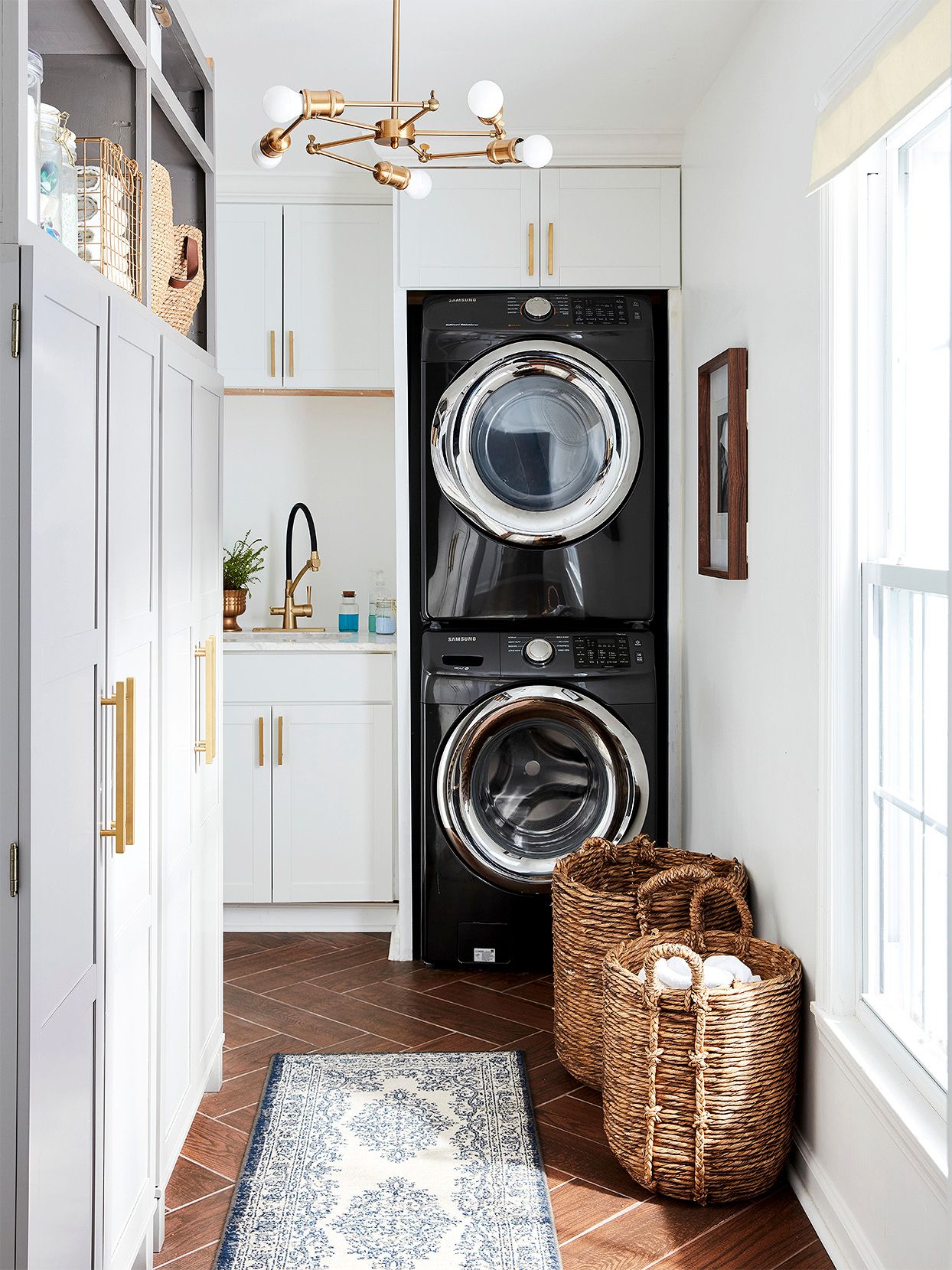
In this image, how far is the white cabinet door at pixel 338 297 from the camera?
12.5ft

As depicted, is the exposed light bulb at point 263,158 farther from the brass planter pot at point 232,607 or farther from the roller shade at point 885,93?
the brass planter pot at point 232,607

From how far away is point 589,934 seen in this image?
264cm

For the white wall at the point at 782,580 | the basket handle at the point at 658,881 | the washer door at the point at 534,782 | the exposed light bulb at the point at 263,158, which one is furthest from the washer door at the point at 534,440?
the exposed light bulb at the point at 263,158

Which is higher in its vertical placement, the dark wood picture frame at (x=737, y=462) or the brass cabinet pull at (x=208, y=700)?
the dark wood picture frame at (x=737, y=462)

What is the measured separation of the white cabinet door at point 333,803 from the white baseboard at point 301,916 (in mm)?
70

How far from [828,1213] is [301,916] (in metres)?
2.13

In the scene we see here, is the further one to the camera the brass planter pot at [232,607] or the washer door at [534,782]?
the brass planter pot at [232,607]

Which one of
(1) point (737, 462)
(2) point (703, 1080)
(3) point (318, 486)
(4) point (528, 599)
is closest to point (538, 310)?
(4) point (528, 599)

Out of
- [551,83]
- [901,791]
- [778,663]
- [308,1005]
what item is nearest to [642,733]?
[778,663]

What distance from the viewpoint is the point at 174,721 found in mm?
2205

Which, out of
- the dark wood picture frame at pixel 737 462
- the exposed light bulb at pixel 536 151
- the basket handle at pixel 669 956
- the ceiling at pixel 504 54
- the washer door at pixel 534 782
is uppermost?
the ceiling at pixel 504 54

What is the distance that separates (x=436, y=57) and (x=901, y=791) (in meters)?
2.13

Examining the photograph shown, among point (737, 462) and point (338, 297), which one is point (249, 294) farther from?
point (737, 462)

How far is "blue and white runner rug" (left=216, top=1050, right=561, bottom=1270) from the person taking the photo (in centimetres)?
204
